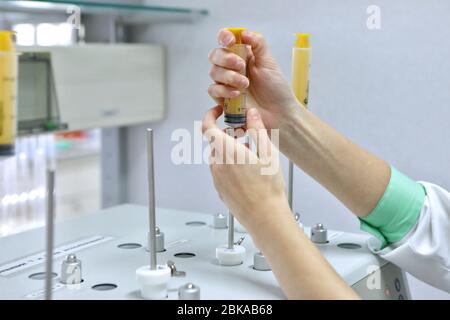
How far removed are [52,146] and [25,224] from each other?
317 millimetres

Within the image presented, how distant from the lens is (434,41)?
3.89ft

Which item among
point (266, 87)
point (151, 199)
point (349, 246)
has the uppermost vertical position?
point (266, 87)

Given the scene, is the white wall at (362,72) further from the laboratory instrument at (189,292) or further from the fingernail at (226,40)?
the laboratory instrument at (189,292)

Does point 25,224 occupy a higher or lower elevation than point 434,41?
lower

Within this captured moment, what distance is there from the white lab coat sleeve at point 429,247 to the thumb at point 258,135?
24 centimetres

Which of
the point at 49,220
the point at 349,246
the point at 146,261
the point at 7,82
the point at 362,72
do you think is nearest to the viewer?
the point at 49,220

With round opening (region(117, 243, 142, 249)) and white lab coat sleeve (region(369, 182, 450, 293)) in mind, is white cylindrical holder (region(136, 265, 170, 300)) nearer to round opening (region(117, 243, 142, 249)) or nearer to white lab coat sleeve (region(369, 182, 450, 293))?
round opening (region(117, 243, 142, 249))

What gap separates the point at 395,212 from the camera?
816 mm

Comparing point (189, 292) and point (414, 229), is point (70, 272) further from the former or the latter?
point (414, 229)

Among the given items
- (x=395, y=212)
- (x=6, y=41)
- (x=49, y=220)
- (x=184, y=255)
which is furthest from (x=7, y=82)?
(x=395, y=212)

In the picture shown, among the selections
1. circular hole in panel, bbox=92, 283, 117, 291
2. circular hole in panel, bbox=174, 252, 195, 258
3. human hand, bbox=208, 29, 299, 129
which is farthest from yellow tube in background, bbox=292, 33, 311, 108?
circular hole in panel, bbox=92, 283, 117, 291

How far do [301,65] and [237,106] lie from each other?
122 millimetres

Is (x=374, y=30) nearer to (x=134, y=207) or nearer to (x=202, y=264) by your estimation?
(x=134, y=207)
